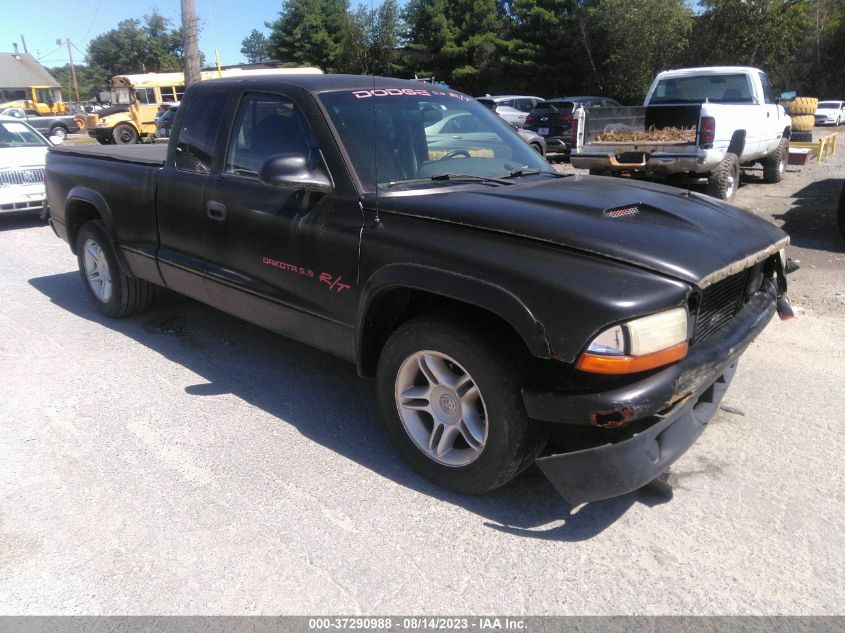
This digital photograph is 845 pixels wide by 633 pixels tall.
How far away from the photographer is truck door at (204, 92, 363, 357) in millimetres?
3338

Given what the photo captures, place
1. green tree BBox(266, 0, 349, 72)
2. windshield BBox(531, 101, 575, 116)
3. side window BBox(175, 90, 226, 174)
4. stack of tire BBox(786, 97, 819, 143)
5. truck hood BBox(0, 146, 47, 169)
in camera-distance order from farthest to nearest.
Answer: green tree BBox(266, 0, 349, 72) → windshield BBox(531, 101, 575, 116) → stack of tire BBox(786, 97, 819, 143) → truck hood BBox(0, 146, 47, 169) → side window BBox(175, 90, 226, 174)

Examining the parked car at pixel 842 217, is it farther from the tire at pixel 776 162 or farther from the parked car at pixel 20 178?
the parked car at pixel 20 178

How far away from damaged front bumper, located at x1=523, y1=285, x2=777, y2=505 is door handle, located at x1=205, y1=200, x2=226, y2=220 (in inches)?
90.9

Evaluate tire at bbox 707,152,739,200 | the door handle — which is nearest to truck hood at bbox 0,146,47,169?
the door handle

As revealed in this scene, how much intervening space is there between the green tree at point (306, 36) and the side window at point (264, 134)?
3751 cm

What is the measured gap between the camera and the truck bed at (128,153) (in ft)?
15.9

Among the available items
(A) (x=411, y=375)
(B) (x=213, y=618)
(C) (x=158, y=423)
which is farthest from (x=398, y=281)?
(C) (x=158, y=423)

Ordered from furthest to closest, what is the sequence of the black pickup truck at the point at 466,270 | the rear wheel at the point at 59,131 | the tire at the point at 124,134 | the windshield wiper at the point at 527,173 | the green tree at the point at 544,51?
1. the green tree at the point at 544,51
2. the rear wheel at the point at 59,131
3. the tire at the point at 124,134
4. the windshield wiper at the point at 527,173
5. the black pickup truck at the point at 466,270

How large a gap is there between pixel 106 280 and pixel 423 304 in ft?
11.4

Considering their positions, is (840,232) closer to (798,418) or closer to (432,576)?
(798,418)

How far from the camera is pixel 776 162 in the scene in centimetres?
1231

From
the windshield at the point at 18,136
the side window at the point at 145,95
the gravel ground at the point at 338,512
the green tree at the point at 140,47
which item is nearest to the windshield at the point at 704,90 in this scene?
the gravel ground at the point at 338,512

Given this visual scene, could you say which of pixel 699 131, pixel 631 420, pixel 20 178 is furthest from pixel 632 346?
pixel 20 178

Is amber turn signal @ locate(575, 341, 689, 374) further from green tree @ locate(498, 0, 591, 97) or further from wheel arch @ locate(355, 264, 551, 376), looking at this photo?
green tree @ locate(498, 0, 591, 97)
